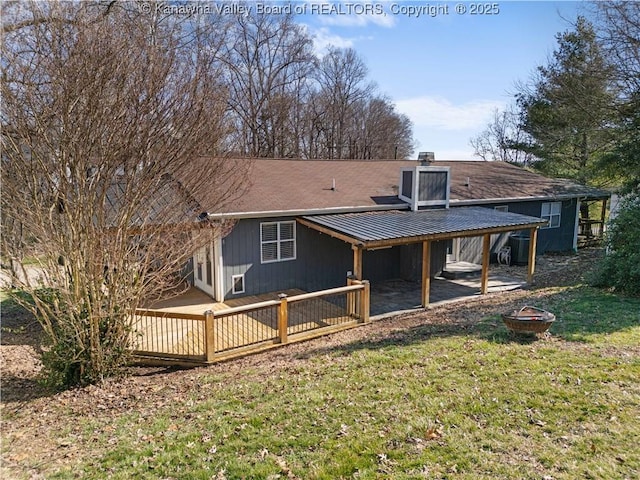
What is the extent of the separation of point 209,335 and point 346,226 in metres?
4.74

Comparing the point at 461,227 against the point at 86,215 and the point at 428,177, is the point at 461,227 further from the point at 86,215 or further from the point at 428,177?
the point at 86,215

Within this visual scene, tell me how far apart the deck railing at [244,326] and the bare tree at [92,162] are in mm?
971

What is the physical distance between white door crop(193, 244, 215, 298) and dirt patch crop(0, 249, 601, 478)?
4.03 m

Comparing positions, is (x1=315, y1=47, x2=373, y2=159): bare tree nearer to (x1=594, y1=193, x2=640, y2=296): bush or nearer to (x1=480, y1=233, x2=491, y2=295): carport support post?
(x1=480, y1=233, x2=491, y2=295): carport support post

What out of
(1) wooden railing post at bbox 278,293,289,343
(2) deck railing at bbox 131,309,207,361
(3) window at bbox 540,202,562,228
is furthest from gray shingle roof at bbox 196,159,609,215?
(1) wooden railing post at bbox 278,293,289,343

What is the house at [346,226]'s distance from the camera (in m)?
11.2

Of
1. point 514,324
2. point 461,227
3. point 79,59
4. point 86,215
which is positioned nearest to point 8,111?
point 79,59

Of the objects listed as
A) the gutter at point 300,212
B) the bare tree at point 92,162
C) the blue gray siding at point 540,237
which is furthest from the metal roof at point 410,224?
the bare tree at point 92,162

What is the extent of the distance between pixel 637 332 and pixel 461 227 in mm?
4683

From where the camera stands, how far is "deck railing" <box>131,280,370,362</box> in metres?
8.01

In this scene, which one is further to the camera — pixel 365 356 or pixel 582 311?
pixel 582 311

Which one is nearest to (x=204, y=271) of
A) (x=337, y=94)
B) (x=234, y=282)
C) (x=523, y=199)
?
(x=234, y=282)

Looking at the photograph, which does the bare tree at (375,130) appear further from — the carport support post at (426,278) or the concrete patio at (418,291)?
the carport support post at (426,278)

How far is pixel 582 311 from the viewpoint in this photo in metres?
9.57
